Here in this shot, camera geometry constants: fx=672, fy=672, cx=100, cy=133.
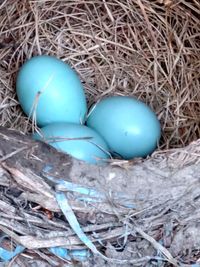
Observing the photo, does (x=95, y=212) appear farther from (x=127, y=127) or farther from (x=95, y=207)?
(x=127, y=127)

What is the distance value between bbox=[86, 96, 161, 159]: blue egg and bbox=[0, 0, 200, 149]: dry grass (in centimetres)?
10

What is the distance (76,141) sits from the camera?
1180mm

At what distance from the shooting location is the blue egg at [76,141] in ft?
3.83

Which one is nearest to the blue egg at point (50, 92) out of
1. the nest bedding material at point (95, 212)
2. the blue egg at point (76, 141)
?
the blue egg at point (76, 141)

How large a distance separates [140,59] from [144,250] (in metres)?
0.57

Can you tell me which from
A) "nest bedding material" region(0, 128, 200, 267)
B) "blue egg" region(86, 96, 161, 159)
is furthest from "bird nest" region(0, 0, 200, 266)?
"blue egg" region(86, 96, 161, 159)

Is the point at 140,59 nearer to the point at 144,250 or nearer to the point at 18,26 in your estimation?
the point at 18,26

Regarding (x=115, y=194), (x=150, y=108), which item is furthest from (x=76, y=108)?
(x=115, y=194)

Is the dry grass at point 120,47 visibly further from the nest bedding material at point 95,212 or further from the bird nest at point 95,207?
the nest bedding material at point 95,212

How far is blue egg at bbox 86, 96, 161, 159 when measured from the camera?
1289 millimetres

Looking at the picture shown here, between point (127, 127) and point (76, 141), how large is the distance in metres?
0.14

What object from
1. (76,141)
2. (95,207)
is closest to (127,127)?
(76,141)

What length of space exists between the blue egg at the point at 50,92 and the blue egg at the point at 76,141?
0.18 feet

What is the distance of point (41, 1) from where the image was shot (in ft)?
4.86
